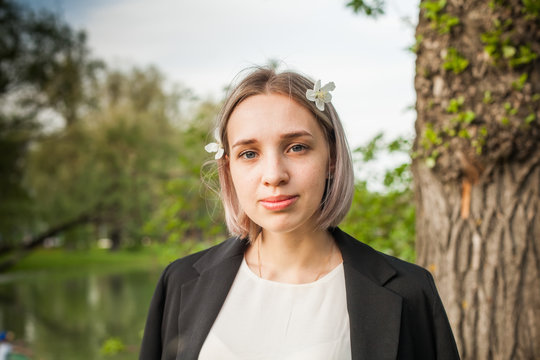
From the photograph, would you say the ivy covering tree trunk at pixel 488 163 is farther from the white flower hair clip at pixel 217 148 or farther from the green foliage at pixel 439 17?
the white flower hair clip at pixel 217 148

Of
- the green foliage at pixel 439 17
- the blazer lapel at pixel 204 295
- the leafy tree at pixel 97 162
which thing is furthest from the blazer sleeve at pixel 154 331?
the leafy tree at pixel 97 162

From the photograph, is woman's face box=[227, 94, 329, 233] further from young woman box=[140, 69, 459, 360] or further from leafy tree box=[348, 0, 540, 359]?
leafy tree box=[348, 0, 540, 359]

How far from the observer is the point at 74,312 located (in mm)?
16938

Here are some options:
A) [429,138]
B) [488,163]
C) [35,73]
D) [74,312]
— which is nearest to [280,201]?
[429,138]

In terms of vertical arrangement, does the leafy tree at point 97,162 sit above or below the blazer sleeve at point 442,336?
above

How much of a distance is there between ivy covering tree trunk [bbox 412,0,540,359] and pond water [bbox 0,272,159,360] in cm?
810

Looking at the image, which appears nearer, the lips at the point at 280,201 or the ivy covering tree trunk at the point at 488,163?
the lips at the point at 280,201

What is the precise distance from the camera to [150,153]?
54.9ft

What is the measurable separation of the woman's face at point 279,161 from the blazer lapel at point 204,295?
284mm

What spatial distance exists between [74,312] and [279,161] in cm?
1732

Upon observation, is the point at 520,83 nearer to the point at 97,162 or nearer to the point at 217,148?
the point at 217,148

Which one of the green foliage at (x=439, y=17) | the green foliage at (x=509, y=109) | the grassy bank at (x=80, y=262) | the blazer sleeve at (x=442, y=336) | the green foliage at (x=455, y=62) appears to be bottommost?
the blazer sleeve at (x=442, y=336)

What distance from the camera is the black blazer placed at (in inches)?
64.6

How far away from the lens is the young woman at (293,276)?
1635 millimetres
